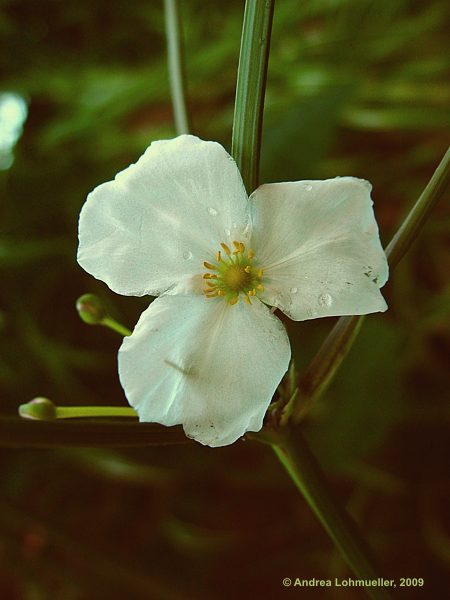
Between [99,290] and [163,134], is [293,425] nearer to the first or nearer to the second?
[99,290]

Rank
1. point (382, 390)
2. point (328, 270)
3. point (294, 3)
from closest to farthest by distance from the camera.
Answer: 1. point (328, 270)
2. point (382, 390)
3. point (294, 3)

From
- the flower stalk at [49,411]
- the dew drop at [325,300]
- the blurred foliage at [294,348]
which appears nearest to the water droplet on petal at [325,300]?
the dew drop at [325,300]

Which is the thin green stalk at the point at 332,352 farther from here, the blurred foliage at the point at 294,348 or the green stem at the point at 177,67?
the blurred foliage at the point at 294,348

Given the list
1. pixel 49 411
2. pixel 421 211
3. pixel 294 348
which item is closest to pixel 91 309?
pixel 49 411

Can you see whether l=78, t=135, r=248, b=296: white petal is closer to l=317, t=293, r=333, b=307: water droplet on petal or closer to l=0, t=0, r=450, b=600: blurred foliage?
l=317, t=293, r=333, b=307: water droplet on petal

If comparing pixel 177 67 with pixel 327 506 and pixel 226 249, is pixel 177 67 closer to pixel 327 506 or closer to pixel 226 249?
pixel 226 249

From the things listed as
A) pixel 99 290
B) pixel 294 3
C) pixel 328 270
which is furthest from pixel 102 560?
pixel 294 3
